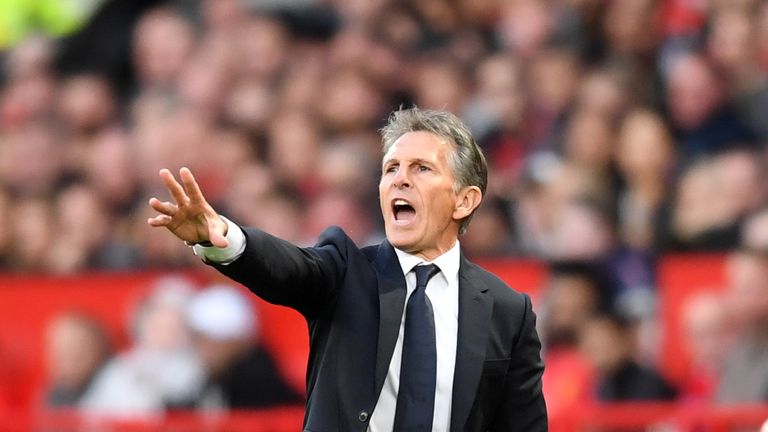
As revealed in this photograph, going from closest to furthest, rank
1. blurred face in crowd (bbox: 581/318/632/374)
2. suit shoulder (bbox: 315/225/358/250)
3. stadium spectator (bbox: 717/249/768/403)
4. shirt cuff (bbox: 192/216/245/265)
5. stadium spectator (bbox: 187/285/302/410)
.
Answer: shirt cuff (bbox: 192/216/245/265) < suit shoulder (bbox: 315/225/358/250) < stadium spectator (bbox: 717/249/768/403) < blurred face in crowd (bbox: 581/318/632/374) < stadium spectator (bbox: 187/285/302/410)

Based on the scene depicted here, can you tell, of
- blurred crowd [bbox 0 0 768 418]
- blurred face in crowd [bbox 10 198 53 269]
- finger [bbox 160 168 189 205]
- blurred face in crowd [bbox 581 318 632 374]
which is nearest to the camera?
finger [bbox 160 168 189 205]

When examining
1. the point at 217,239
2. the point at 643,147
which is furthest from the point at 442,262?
the point at 643,147

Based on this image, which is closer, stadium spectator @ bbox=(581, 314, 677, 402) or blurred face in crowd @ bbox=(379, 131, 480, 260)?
blurred face in crowd @ bbox=(379, 131, 480, 260)

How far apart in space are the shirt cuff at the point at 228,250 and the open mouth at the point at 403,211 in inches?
22.4

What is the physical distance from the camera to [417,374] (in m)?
3.70

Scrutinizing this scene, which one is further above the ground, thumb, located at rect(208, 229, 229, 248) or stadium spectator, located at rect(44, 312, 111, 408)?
stadium spectator, located at rect(44, 312, 111, 408)

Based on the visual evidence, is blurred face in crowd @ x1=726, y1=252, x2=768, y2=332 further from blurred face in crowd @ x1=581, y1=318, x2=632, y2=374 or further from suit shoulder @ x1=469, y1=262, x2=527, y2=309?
suit shoulder @ x1=469, y1=262, x2=527, y2=309

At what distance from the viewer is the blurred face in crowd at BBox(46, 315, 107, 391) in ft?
29.7

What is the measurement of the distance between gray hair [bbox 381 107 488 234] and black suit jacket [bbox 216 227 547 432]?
10.2 inches

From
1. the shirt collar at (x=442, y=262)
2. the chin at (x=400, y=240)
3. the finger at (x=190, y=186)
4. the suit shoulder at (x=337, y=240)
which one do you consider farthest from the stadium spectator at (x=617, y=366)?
the finger at (x=190, y=186)

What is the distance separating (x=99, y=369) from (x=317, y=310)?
5544mm

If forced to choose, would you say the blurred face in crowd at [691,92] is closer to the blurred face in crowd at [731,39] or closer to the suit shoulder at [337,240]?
the blurred face in crowd at [731,39]

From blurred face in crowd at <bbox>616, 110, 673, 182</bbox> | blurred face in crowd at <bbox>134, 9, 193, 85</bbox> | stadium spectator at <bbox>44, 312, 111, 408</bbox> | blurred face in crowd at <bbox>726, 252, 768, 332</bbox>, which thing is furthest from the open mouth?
blurred face in crowd at <bbox>134, 9, 193, 85</bbox>

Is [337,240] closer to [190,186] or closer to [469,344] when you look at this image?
[469,344]
